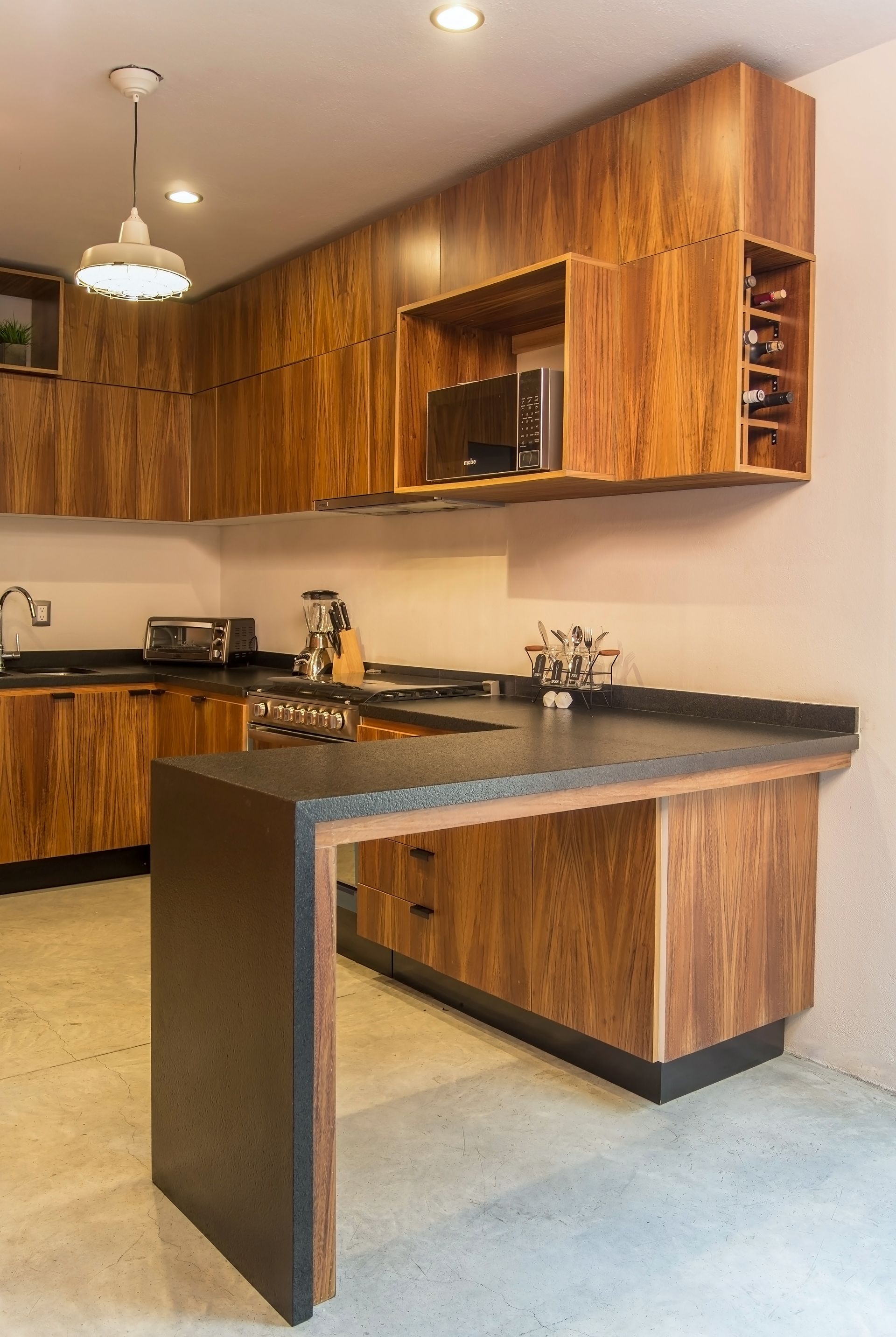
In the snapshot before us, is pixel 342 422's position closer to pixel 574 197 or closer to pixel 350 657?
pixel 350 657

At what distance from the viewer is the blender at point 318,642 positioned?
434 centimetres

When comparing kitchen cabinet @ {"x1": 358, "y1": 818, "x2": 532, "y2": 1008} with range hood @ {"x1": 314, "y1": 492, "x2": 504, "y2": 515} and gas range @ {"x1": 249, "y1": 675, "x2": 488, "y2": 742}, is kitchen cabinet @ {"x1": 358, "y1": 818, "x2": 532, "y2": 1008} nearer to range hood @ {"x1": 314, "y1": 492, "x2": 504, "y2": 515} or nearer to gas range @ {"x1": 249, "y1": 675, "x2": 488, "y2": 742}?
gas range @ {"x1": 249, "y1": 675, "x2": 488, "y2": 742}

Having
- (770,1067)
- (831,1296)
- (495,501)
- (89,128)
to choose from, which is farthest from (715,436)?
(89,128)

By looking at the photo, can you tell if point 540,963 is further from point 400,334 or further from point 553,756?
point 400,334

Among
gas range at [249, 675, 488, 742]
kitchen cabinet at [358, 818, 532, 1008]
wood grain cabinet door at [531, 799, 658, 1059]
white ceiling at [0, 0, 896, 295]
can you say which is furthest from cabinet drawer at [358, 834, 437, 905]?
white ceiling at [0, 0, 896, 295]

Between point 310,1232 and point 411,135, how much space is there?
2868 millimetres

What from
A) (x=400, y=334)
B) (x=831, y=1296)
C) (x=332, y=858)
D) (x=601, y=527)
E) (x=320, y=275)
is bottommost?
(x=831, y=1296)

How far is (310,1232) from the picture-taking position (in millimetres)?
1753

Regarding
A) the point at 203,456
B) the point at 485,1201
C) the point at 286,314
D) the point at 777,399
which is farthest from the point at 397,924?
the point at 203,456

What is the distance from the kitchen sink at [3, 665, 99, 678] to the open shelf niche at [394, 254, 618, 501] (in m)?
2.00

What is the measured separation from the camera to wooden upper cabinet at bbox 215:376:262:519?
4484 millimetres

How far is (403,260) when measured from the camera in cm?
359

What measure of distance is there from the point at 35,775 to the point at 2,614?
92cm

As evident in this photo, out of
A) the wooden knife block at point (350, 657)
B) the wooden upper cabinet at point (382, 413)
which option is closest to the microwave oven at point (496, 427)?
the wooden upper cabinet at point (382, 413)
